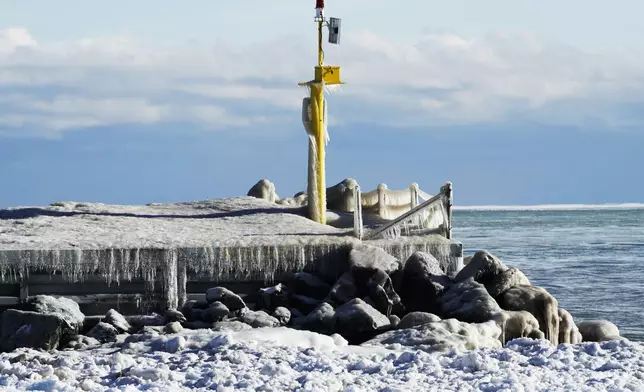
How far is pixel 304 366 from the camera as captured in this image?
11148 mm

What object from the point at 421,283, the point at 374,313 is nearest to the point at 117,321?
the point at 374,313

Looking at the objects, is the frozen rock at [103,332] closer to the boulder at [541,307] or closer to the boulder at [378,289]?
the boulder at [378,289]

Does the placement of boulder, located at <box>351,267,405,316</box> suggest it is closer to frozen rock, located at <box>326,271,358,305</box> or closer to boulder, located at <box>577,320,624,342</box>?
frozen rock, located at <box>326,271,358,305</box>

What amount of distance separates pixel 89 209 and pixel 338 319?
737 cm

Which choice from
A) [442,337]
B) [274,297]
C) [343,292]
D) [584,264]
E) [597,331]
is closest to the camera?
[442,337]

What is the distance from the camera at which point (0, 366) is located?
11242 millimetres

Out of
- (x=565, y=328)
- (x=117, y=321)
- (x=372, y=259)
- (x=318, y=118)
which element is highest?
(x=318, y=118)

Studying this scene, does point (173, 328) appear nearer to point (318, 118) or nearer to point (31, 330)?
point (31, 330)

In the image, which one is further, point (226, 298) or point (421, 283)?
point (421, 283)

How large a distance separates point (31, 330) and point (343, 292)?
4046 mm

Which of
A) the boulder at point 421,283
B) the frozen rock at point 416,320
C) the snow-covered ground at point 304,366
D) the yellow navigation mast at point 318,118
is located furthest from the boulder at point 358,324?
the yellow navigation mast at point 318,118

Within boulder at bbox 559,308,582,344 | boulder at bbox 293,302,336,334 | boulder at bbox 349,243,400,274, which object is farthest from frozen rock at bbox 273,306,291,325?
boulder at bbox 559,308,582,344

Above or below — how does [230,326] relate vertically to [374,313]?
below

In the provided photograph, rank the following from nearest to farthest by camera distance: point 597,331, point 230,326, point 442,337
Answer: point 442,337 → point 230,326 → point 597,331
